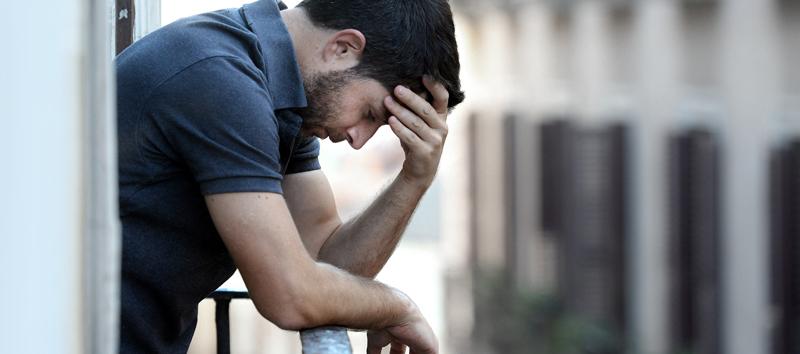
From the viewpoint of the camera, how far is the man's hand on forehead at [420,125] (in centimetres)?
233

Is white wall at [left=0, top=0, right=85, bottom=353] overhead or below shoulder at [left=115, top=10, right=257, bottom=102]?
below

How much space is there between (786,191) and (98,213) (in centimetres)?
866

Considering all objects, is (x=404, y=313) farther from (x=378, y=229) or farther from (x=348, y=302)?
(x=378, y=229)

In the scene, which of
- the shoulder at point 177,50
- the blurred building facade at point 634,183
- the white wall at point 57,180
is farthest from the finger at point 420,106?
the blurred building facade at point 634,183

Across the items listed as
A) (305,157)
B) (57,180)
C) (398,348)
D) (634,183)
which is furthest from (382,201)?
(634,183)

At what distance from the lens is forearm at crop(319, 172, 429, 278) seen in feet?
8.21

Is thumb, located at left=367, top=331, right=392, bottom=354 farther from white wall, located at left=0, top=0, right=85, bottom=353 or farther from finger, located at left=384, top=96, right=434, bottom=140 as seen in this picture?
white wall, located at left=0, top=0, right=85, bottom=353

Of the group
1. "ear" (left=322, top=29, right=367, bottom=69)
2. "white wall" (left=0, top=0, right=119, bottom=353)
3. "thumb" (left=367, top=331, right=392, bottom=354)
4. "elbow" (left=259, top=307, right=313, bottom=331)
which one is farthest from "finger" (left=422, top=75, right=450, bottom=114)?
"white wall" (left=0, top=0, right=119, bottom=353)

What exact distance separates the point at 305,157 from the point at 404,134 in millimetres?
288

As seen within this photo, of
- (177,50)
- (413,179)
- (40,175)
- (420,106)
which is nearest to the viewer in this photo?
(40,175)

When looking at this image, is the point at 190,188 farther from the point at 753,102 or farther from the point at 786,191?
the point at 753,102

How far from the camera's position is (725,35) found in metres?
10.7

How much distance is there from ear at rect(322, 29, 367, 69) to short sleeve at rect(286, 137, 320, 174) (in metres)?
0.30

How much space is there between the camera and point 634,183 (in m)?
12.0
